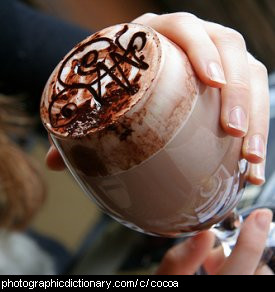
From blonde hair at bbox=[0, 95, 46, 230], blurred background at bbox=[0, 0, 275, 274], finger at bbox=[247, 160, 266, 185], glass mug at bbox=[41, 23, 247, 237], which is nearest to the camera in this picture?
glass mug at bbox=[41, 23, 247, 237]

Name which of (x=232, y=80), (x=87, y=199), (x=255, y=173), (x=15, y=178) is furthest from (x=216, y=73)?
(x=87, y=199)

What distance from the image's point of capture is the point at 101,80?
45 cm

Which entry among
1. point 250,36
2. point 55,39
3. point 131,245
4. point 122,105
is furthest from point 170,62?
point 250,36

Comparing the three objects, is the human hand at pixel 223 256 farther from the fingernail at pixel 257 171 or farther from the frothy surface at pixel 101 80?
the frothy surface at pixel 101 80

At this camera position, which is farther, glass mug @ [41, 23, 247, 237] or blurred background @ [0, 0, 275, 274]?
blurred background @ [0, 0, 275, 274]

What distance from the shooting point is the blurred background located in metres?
0.83

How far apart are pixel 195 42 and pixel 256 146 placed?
11 cm

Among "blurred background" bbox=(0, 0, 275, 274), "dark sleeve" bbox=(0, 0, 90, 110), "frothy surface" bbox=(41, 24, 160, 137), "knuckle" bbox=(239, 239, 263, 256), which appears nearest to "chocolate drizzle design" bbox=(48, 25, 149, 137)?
"frothy surface" bbox=(41, 24, 160, 137)

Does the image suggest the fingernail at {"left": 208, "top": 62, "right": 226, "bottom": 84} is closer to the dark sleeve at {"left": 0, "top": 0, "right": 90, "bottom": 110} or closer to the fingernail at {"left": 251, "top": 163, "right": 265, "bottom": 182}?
the fingernail at {"left": 251, "top": 163, "right": 265, "bottom": 182}

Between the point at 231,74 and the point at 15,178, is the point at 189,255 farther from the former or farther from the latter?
the point at 15,178

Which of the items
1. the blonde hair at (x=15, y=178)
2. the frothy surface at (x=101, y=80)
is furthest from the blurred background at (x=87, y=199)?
the frothy surface at (x=101, y=80)

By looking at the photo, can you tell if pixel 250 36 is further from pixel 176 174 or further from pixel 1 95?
pixel 176 174

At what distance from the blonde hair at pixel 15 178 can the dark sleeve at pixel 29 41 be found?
0.07 metres

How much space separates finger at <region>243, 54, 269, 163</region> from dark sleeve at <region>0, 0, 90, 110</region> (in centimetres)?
51
